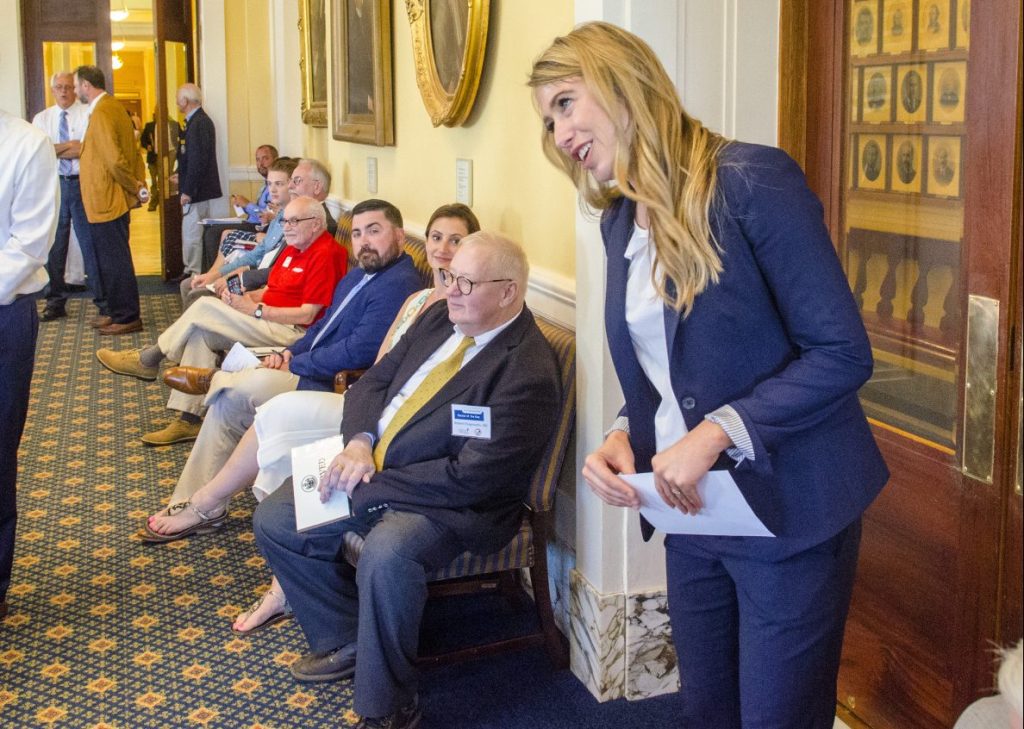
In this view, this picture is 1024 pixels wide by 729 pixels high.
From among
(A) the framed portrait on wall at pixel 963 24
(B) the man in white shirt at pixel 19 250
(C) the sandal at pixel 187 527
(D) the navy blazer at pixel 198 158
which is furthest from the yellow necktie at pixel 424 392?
(D) the navy blazer at pixel 198 158

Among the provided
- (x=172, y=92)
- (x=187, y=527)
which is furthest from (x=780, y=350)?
(x=172, y=92)

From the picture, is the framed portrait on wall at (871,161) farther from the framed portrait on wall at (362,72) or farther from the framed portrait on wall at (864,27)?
the framed portrait on wall at (362,72)

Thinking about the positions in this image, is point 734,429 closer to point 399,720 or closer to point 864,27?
point 864,27

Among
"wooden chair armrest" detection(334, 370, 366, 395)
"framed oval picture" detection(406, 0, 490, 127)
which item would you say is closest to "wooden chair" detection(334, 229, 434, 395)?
"wooden chair armrest" detection(334, 370, 366, 395)

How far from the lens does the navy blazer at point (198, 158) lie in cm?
977

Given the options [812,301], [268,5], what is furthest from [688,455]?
[268,5]

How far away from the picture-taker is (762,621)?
1.75m

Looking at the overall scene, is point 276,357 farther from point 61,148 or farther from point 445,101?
point 61,148

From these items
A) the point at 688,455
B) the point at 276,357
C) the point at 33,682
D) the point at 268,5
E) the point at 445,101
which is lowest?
the point at 33,682

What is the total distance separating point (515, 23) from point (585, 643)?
1916 millimetres

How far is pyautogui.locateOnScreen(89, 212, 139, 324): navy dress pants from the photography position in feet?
27.0

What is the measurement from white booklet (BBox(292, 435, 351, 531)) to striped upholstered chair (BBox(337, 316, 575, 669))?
100 millimetres

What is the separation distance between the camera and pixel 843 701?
2.78m

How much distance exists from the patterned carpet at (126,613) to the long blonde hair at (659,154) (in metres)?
1.83
